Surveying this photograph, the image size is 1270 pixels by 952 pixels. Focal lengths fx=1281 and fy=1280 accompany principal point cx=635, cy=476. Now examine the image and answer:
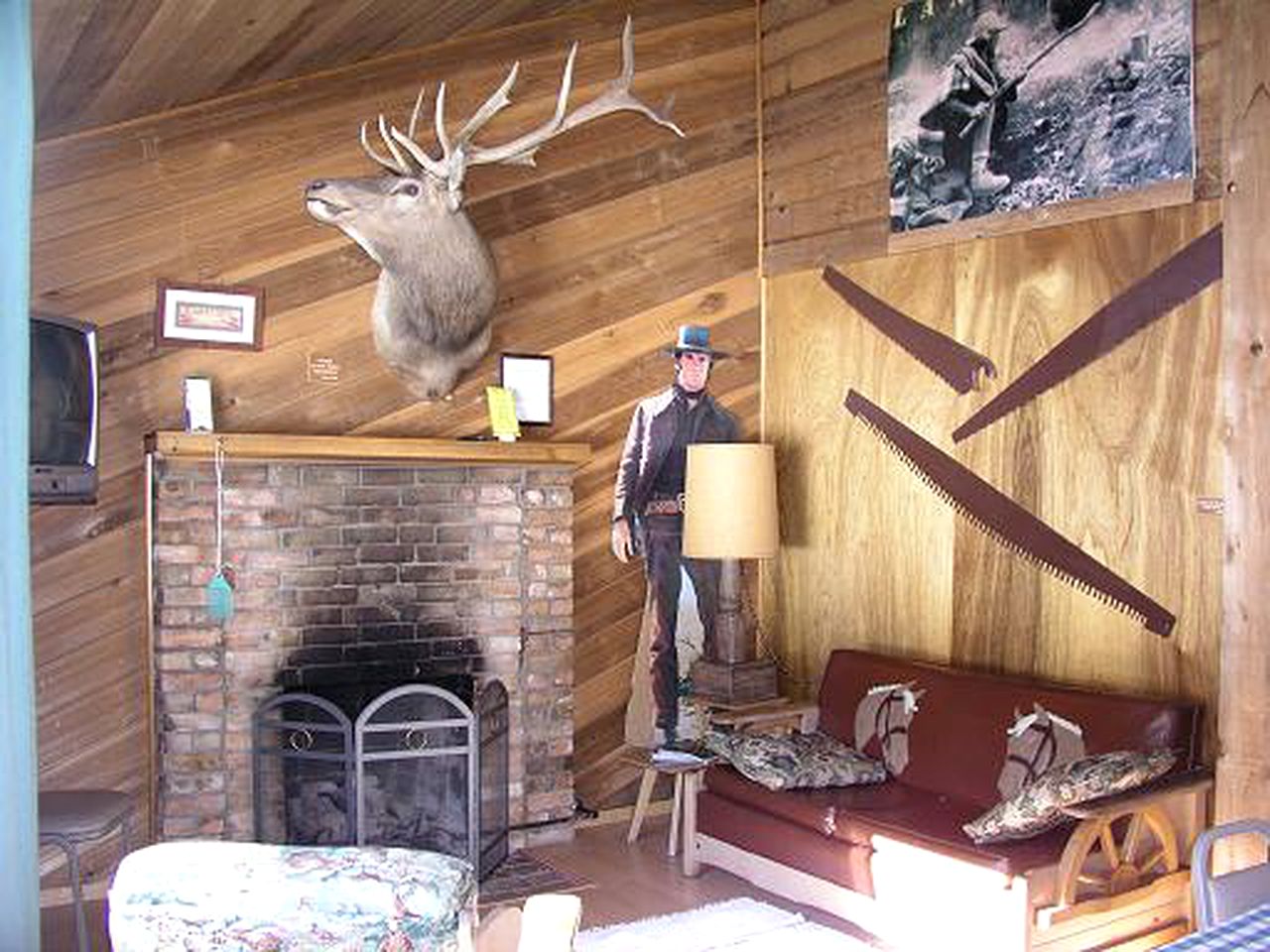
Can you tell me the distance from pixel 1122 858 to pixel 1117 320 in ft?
5.41

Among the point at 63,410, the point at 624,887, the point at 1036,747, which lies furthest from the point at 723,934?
the point at 63,410

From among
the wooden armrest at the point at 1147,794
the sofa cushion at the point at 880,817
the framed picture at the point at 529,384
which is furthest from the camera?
the framed picture at the point at 529,384

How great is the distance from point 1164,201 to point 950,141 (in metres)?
0.89

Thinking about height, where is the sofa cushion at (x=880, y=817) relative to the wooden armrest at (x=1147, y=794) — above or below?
below

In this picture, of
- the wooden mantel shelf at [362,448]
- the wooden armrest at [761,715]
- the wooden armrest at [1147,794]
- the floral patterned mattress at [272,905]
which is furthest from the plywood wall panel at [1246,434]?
the floral patterned mattress at [272,905]

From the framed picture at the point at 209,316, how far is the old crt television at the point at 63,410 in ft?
→ 1.41

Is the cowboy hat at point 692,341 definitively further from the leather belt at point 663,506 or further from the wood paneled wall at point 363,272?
the leather belt at point 663,506

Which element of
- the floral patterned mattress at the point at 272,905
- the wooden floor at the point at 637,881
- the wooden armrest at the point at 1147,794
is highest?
the floral patterned mattress at the point at 272,905

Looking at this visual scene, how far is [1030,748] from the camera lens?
3.90 meters

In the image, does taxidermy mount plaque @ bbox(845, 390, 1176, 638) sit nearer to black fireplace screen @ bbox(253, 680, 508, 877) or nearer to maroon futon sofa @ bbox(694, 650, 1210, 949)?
maroon futon sofa @ bbox(694, 650, 1210, 949)

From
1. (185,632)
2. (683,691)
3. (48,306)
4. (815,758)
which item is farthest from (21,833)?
(683,691)

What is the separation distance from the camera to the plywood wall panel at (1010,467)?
3.89m

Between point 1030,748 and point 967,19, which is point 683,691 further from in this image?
point 967,19

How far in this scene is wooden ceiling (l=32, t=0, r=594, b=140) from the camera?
9.87 ft
